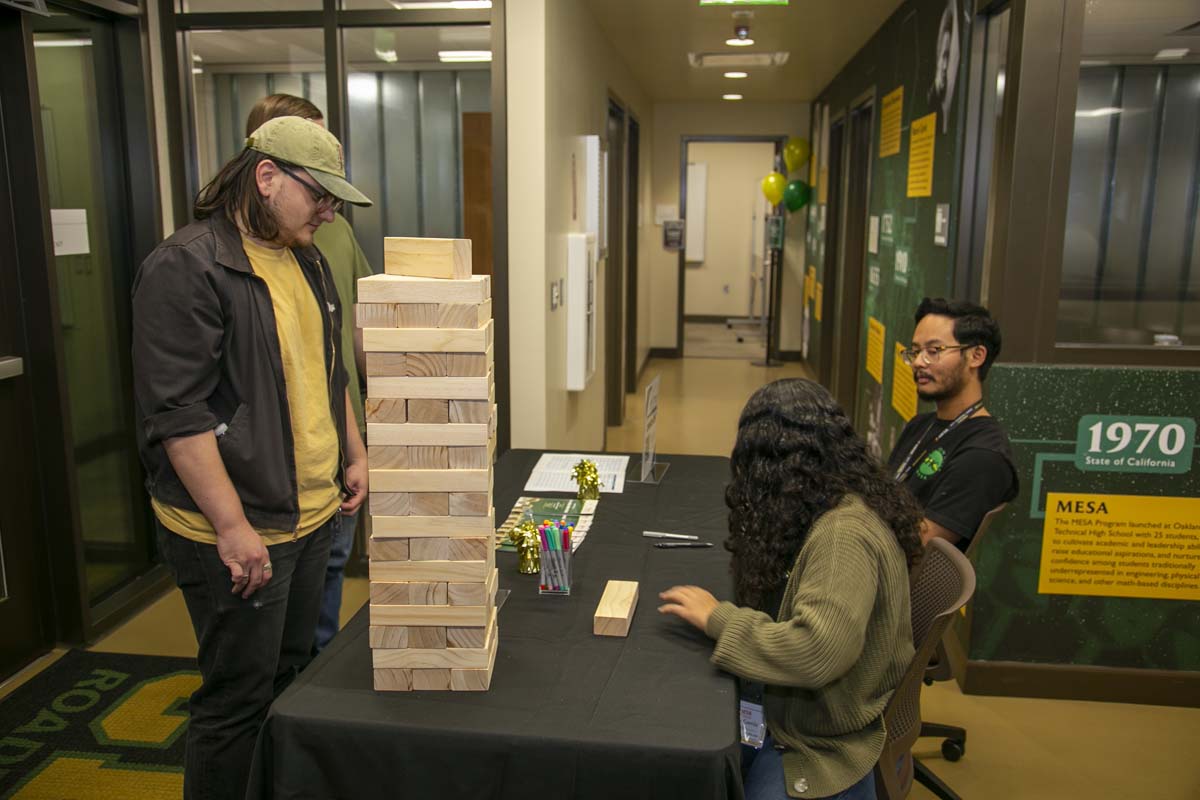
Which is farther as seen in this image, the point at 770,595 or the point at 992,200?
the point at 992,200

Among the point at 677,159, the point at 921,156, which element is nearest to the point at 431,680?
the point at 921,156

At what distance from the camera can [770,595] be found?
161cm

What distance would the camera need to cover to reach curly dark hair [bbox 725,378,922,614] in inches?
59.6

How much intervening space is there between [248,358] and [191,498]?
0.91 feet

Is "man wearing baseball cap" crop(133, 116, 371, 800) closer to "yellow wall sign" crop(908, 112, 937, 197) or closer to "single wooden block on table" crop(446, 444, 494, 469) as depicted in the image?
"single wooden block on table" crop(446, 444, 494, 469)

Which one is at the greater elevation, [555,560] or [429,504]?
[429,504]

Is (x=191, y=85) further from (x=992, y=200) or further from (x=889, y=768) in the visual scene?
(x=889, y=768)

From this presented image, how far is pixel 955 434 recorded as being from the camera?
2.30 m

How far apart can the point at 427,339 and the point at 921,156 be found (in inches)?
122

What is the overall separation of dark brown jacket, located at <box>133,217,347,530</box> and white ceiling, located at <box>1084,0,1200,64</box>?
260cm

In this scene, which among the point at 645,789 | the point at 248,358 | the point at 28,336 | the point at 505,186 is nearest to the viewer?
the point at 645,789

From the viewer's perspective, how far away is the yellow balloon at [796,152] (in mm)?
8305

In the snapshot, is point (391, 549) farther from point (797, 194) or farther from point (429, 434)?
point (797, 194)

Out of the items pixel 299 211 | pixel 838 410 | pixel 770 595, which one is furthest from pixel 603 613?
pixel 299 211
